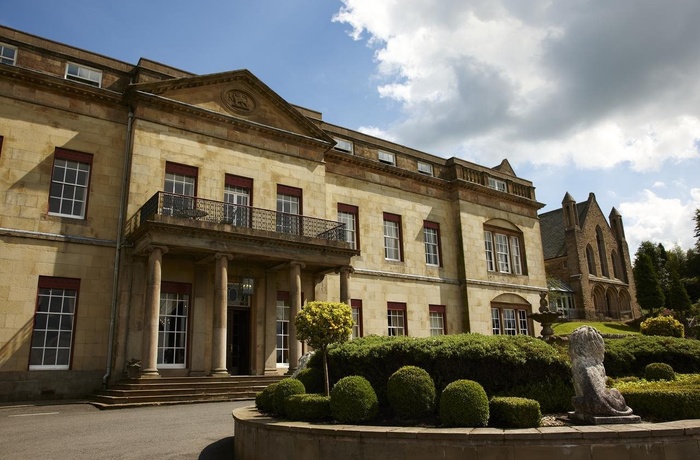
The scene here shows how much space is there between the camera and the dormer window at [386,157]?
86.0 feet

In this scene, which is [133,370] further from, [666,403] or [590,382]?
[666,403]

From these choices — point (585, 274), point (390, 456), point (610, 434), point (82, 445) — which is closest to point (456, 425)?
point (390, 456)

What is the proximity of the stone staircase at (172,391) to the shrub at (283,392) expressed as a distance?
688cm

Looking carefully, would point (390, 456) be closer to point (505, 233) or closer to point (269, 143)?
point (269, 143)

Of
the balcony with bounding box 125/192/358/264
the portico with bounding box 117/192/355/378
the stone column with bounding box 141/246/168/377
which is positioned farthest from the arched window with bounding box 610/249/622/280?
the stone column with bounding box 141/246/168/377

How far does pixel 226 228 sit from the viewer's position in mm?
17312

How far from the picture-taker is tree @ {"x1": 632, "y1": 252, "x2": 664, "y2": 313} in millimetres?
53562

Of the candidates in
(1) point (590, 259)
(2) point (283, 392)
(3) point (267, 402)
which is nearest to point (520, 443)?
(2) point (283, 392)

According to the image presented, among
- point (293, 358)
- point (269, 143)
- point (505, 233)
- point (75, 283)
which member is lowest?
point (293, 358)

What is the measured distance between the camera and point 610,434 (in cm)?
605

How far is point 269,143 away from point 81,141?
23.2ft

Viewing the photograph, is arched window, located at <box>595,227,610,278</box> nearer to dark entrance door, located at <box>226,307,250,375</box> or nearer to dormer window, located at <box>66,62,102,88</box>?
dark entrance door, located at <box>226,307,250,375</box>

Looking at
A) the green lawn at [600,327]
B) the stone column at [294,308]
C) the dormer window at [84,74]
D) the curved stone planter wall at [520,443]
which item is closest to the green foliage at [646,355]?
the curved stone planter wall at [520,443]

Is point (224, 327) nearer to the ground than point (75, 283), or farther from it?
nearer to the ground
